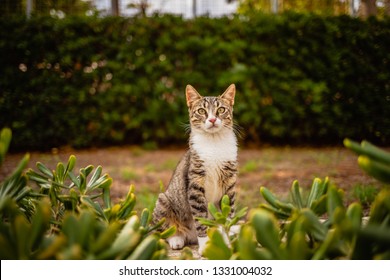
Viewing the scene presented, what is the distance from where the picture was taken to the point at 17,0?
7.77 m

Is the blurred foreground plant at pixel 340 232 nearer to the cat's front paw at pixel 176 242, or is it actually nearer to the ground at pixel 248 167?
the cat's front paw at pixel 176 242

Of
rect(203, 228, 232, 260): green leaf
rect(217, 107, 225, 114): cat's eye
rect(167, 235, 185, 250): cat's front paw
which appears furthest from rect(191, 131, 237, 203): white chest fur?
rect(203, 228, 232, 260): green leaf

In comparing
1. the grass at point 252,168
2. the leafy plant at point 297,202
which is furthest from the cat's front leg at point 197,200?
the grass at point 252,168

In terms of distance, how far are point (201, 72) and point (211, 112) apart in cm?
497

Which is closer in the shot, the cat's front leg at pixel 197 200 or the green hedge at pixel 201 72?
the cat's front leg at pixel 197 200

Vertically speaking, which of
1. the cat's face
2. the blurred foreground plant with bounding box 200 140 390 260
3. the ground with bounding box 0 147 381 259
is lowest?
the ground with bounding box 0 147 381 259

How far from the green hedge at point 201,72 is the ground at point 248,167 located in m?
0.46

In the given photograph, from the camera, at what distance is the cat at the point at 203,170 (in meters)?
2.53

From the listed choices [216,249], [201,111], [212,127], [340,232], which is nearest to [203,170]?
[212,127]

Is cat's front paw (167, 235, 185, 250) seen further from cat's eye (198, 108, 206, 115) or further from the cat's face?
cat's eye (198, 108, 206, 115)

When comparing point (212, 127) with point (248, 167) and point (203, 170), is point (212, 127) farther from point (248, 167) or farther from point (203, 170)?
point (248, 167)

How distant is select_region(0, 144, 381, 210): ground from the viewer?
4.78 m
